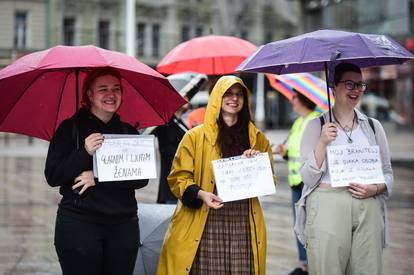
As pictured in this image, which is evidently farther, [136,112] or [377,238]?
[136,112]

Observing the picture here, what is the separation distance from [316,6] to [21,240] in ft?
127

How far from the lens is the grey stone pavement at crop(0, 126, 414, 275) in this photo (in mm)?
8000

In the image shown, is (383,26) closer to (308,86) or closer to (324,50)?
(308,86)

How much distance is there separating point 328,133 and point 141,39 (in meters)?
47.1

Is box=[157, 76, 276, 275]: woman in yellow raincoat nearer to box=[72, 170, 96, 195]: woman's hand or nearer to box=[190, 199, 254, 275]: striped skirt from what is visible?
box=[190, 199, 254, 275]: striped skirt

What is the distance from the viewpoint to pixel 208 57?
24.4ft

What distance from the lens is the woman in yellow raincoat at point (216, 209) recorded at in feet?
15.3

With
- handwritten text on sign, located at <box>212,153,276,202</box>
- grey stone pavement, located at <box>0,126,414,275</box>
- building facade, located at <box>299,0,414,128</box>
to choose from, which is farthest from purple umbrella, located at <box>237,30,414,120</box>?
building facade, located at <box>299,0,414,128</box>

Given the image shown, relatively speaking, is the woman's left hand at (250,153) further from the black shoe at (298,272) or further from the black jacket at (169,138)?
the black shoe at (298,272)

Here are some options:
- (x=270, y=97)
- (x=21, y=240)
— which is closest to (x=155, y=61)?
(x=270, y=97)

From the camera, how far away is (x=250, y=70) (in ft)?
16.4

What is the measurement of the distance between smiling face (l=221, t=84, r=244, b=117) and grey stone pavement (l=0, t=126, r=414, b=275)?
10.9ft

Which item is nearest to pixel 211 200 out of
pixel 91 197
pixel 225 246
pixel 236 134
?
pixel 225 246

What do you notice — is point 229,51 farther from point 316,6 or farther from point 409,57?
point 316,6
